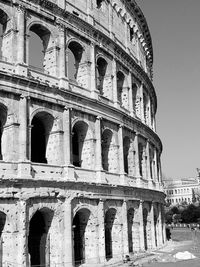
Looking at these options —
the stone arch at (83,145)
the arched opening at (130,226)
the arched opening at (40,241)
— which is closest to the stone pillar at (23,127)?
the arched opening at (40,241)

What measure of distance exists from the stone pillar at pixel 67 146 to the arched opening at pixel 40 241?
1.94m

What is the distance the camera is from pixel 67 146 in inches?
728

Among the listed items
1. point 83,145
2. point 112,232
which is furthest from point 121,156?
point 112,232

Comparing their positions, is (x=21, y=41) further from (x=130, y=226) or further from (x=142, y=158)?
(x=142, y=158)

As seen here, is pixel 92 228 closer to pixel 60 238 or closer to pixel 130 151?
pixel 60 238

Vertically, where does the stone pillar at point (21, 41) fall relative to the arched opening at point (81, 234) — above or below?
above

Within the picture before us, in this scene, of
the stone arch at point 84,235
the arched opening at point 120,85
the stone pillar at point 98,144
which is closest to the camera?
the stone arch at point 84,235

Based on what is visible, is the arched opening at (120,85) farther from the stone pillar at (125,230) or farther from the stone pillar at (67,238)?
the stone pillar at (67,238)

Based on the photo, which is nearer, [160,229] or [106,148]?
[106,148]

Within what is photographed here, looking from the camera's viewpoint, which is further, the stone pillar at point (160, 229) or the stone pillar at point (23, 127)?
the stone pillar at point (160, 229)

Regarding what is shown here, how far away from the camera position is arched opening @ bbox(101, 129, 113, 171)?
72.7 ft

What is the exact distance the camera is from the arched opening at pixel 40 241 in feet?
57.3

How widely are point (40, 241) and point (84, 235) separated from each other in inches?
104

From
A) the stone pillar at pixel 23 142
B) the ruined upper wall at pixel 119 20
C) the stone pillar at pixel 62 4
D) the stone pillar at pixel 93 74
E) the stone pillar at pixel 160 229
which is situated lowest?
the stone pillar at pixel 160 229
